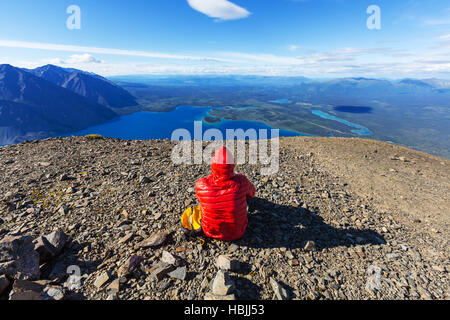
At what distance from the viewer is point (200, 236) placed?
16.7 feet

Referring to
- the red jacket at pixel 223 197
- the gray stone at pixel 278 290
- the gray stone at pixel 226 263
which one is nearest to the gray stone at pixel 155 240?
the red jacket at pixel 223 197

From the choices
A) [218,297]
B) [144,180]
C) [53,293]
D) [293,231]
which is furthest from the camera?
[144,180]

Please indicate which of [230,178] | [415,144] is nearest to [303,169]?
[230,178]

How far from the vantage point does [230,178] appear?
458cm

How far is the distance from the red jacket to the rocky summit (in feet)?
1.72

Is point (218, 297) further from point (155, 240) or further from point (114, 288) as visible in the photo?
point (155, 240)

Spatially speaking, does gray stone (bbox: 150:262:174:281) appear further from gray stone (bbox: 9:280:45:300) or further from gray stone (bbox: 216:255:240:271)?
gray stone (bbox: 9:280:45:300)

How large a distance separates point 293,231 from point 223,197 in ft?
8.73

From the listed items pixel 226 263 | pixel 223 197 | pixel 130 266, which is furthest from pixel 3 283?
pixel 223 197

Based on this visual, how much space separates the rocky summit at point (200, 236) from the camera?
3.87 m

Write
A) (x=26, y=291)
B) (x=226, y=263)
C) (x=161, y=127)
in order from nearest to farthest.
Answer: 1. (x=26, y=291)
2. (x=226, y=263)
3. (x=161, y=127)

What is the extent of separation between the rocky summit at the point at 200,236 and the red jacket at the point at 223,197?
1.72 ft
